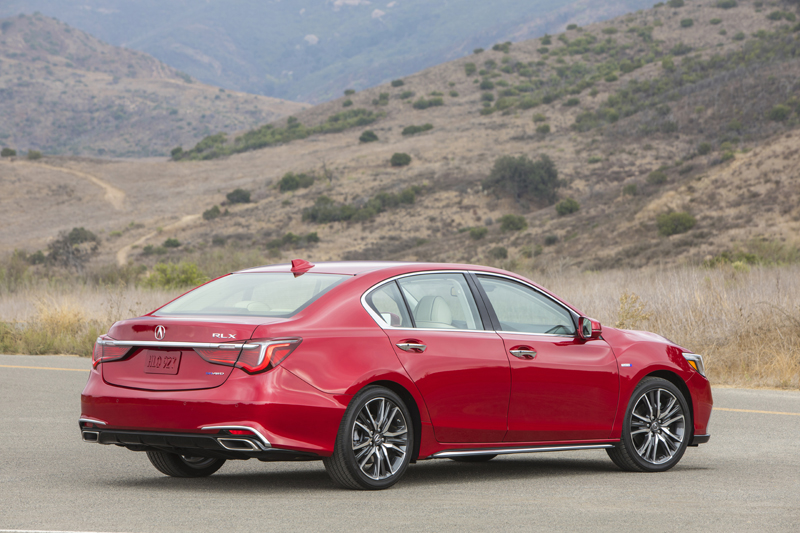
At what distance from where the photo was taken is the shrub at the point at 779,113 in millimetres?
58781

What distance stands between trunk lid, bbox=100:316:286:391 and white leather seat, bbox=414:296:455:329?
1.11m

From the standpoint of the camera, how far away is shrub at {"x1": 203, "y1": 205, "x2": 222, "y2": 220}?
2586 inches

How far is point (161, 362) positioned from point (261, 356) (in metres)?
0.72

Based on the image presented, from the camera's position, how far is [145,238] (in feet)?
205

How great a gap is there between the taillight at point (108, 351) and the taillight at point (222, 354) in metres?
0.65

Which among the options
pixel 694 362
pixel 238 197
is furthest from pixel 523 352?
pixel 238 197

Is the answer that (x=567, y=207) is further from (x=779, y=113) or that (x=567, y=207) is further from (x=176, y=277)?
(x=176, y=277)

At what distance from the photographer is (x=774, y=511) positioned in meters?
6.10

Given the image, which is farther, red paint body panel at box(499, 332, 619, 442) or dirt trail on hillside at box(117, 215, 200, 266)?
dirt trail on hillside at box(117, 215, 200, 266)

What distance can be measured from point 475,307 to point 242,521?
94.6 inches

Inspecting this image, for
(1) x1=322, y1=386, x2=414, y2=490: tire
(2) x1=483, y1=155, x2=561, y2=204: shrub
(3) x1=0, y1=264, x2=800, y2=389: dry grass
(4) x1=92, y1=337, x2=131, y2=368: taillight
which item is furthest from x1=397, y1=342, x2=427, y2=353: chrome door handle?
(2) x1=483, y1=155, x2=561, y2=204: shrub

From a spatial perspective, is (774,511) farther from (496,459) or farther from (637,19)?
(637,19)

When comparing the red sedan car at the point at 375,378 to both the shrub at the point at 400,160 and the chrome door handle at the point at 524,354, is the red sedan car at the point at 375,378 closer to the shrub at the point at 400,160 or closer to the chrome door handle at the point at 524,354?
the chrome door handle at the point at 524,354

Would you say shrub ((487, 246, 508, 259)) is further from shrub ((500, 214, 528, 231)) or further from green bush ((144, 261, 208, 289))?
green bush ((144, 261, 208, 289))
